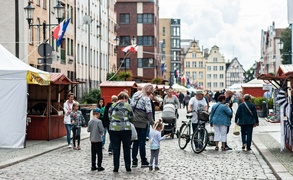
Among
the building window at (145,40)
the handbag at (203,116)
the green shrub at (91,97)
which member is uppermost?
the building window at (145,40)

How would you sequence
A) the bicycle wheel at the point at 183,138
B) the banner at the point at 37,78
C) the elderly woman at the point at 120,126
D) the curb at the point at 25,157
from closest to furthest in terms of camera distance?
1. the elderly woman at the point at 120,126
2. the curb at the point at 25,157
3. the bicycle wheel at the point at 183,138
4. the banner at the point at 37,78

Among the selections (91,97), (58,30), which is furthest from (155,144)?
(91,97)

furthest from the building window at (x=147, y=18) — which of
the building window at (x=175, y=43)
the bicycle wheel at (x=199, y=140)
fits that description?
the bicycle wheel at (x=199, y=140)

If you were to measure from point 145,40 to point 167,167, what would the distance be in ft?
301

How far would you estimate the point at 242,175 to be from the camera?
14742mm

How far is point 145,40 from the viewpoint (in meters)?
107

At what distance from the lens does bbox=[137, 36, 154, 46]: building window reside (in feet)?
352

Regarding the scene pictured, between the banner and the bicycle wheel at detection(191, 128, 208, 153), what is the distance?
17.4ft

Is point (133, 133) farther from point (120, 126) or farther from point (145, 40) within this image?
point (145, 40)

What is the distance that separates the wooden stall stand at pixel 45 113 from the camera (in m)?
25.2

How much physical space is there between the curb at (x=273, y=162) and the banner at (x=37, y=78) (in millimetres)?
6920

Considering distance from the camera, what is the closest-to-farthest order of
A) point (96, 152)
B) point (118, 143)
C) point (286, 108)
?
point (118, 143) → point (96, 152) → point (286, 108)

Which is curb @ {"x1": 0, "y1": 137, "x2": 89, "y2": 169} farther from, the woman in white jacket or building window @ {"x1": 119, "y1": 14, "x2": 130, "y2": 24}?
building window @ {"x1": 119, "y1": 14, "x2": 130, "y2": 24}

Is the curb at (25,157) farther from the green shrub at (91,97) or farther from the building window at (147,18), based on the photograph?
the building window at (147,18)
